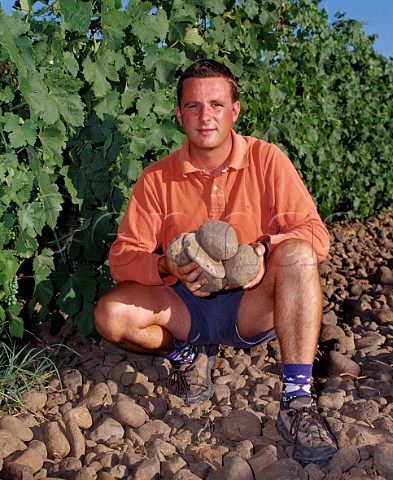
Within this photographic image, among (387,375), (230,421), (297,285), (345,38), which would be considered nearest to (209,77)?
(297,285)

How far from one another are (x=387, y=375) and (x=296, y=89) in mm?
3769

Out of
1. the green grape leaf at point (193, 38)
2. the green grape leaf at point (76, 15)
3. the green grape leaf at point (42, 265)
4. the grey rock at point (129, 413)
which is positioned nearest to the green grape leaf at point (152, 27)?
the green grape leaf at point (193, 38)

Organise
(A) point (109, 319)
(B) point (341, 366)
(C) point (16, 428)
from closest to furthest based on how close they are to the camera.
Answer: (C) point (16, 428), (A) point (109, 319), (B) point (341, 366)

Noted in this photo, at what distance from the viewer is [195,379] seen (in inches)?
121

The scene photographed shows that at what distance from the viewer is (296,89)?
6.42 m

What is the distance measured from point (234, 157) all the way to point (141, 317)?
0.85 metres

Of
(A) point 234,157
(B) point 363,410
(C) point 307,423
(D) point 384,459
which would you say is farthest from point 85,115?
(D) point 384,459

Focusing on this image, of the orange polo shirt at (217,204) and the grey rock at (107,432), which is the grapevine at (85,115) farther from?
the grey rock at (107,432)

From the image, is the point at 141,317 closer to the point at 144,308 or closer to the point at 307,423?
the point at 144,308

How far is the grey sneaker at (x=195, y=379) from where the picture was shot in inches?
120

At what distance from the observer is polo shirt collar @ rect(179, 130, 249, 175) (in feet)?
9.73

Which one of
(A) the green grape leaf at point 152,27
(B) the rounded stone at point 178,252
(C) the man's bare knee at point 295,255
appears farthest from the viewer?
(A) the green grape leaf at point 152,27

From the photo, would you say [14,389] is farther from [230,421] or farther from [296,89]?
[296,89]

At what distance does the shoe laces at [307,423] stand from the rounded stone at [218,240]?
70 cm
